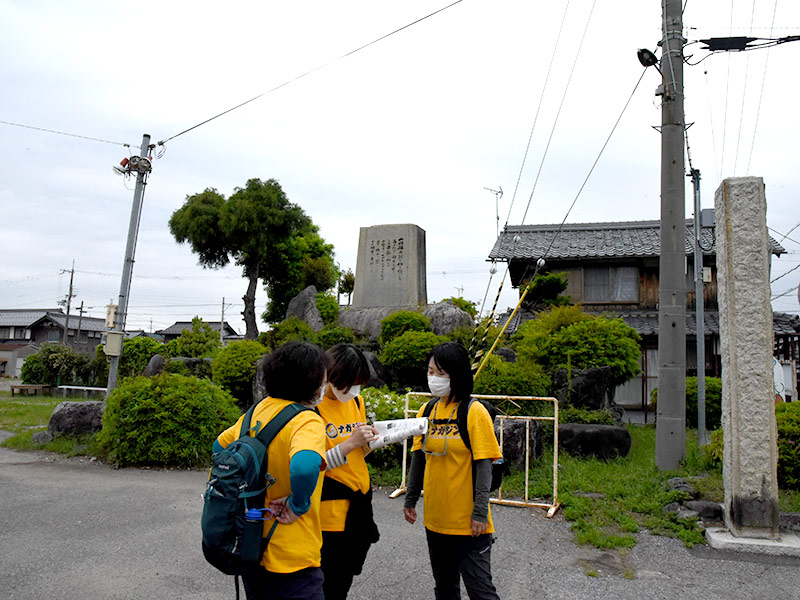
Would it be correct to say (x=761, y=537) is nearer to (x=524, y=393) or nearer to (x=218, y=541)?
(x=524, y=393)

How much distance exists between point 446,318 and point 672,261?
6941 mm

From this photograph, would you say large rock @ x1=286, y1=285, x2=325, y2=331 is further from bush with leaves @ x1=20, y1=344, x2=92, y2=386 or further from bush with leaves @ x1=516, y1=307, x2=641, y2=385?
bush with leaves @ x1=20, y1=344, x2=92, y2=386

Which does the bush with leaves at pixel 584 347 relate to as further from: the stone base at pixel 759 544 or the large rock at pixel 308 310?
the large rock at pixel 308 310

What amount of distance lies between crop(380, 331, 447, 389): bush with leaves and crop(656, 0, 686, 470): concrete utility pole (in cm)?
510

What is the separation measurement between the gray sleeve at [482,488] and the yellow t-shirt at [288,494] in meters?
0.91

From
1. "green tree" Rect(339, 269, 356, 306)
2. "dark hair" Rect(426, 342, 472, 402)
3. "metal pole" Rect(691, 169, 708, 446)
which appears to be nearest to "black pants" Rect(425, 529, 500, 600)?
"dark hair" Rect(426, 342, 472, 402)

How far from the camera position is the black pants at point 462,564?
2.92 m

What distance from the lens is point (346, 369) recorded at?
2.99 metres

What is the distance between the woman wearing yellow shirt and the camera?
2.93 m


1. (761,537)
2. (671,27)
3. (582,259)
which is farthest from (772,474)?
(582,259)

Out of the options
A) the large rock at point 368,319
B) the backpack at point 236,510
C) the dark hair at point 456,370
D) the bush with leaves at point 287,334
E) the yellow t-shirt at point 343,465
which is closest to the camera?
the backpack at point 236,510

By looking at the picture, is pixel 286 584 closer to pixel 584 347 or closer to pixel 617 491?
pixel 617 491

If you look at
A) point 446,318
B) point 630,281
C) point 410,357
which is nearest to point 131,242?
point 410,357

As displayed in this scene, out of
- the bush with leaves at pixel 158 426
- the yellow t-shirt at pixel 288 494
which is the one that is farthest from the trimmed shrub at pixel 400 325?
the yellow t-shirt at pixel 288 494
